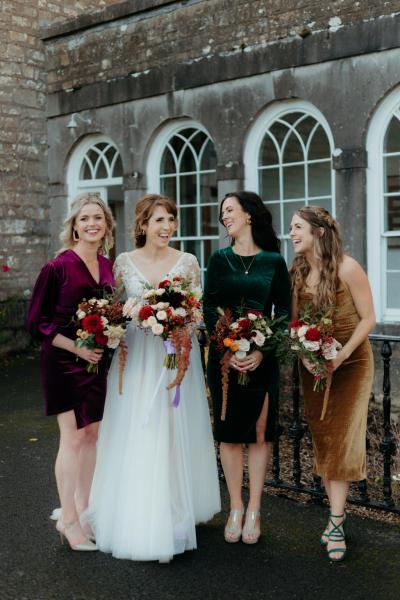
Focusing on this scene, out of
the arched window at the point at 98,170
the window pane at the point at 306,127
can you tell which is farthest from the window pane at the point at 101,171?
the window pane at the point at 306,127

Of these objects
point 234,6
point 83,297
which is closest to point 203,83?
point 234,6

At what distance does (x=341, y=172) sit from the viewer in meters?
8.21

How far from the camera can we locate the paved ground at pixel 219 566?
3.52 meters

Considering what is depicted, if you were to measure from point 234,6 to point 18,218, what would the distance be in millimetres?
4399

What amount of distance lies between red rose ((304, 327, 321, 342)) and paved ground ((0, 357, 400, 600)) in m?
1.17

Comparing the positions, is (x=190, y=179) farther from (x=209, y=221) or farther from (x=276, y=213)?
(x=276, y=213)

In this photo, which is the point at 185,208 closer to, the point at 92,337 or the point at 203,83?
the point at 203,83

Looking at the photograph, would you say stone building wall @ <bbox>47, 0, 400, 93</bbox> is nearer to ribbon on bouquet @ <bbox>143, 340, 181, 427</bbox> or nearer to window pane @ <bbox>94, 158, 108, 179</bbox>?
window pane @ <bbox>94, 158, 108, 179</bbox>

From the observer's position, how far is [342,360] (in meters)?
3.85

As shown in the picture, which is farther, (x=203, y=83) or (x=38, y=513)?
(x=203, y=83)

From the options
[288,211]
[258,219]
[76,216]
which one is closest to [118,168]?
[288,211]

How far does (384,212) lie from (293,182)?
4.24 feet

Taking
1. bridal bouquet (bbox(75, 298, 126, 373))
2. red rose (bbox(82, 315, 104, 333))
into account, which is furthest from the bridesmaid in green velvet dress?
red rose (bbox(82, 315, 104, 333))

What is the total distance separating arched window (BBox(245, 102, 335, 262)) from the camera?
8.65m
